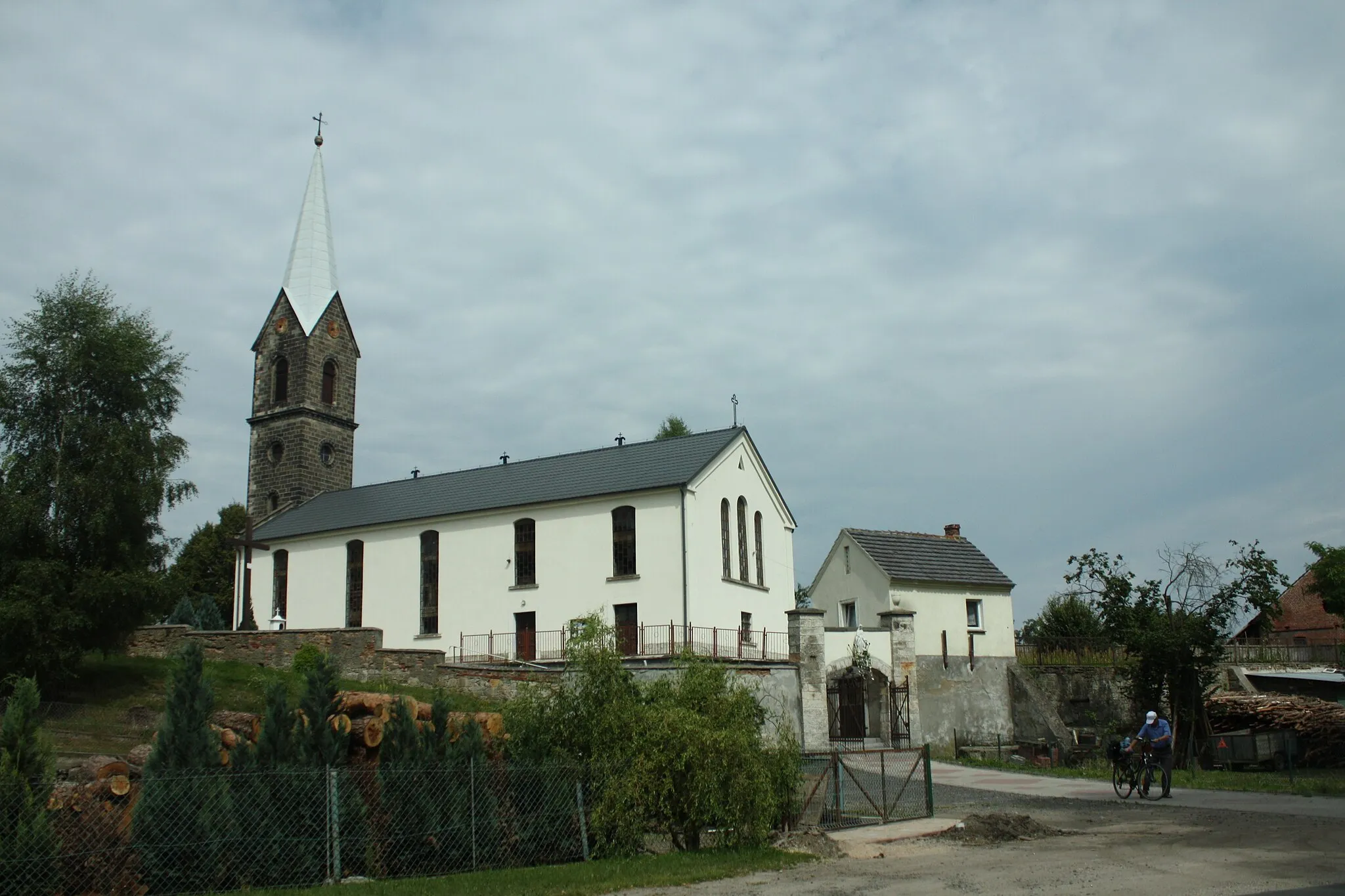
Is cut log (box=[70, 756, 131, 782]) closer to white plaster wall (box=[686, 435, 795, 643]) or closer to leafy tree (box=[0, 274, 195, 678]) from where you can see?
leafy tree (box=[0, 274, 195, 678])

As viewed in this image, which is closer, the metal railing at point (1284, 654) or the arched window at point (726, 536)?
the arched window at point (726, 536)

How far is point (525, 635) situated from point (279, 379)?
19.3 m

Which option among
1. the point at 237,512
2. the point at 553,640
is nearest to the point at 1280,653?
the point at 553,640

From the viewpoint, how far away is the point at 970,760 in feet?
95.9

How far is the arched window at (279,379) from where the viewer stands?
46.5 meters

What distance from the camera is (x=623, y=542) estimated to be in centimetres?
3381

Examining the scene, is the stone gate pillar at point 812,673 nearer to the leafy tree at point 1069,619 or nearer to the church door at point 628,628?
the church door at point 628,628

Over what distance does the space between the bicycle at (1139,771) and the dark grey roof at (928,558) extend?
548 inches

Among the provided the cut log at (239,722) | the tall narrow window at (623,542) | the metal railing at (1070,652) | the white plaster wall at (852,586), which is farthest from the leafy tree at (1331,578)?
the cut log at (239,722)

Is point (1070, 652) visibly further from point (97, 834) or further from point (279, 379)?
point (279, 379)

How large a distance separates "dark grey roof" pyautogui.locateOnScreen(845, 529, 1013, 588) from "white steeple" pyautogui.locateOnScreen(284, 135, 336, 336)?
25744 mm

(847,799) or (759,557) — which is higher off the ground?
(759,557)

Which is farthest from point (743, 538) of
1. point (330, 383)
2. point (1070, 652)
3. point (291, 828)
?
point (291, 828)

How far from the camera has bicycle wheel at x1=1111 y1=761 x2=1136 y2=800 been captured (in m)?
20.1
